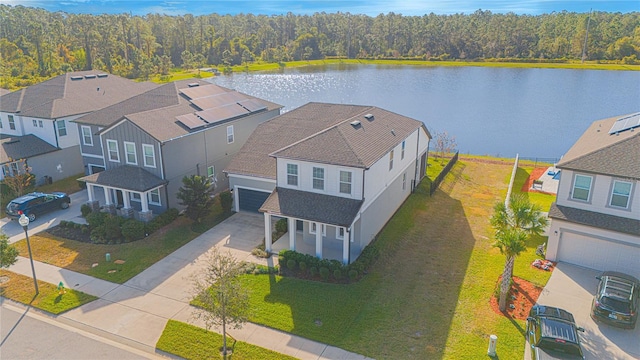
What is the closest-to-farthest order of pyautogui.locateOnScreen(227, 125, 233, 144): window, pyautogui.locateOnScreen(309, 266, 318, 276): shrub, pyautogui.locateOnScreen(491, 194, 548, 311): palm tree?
pyautogui.locateOnScreen(491, 194, 548, 311): palm tree < pyautogui.locateOnScreen(309, 266, 318, 276): shrub < pyautogui.locateOnScreen(227, 125, 233, 144): window

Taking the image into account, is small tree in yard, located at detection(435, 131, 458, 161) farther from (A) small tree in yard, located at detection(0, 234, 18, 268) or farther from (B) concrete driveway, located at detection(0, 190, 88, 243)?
(A) small tree in yard, located at detection(0, 234, 18, 268)

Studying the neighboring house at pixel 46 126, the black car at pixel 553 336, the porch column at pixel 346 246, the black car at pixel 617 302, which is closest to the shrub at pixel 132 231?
the porch column at pixel 346 246

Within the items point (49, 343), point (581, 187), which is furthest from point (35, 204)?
point (581, 187)

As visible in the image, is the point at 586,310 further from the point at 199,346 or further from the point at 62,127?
the point at 62,127

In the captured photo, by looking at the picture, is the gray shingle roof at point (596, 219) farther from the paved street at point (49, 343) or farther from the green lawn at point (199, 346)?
the paved street at point (49, 343)

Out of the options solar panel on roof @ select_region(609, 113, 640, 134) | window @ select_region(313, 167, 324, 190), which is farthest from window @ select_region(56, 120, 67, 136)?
solar panel on roof @ select_region(609, 113, 640, 134)
